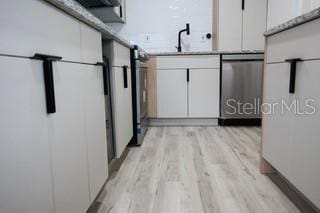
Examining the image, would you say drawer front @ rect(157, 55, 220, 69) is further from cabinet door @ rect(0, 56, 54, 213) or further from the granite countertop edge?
cabinet door @ rect(0, 56, 54, 213)

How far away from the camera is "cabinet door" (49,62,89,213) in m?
0.74

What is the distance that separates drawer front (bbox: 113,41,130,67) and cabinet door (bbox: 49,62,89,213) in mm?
567

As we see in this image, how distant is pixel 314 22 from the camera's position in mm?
935

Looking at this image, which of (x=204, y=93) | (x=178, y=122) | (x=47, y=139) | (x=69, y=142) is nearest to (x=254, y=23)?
(x=204, y=93)

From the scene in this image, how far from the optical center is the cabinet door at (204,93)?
114 inches

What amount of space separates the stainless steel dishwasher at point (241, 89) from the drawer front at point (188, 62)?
13 centimetres

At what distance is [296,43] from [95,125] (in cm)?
104

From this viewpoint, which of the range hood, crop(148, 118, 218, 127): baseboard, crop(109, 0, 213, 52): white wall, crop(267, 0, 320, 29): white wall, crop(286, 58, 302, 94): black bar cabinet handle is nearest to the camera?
crop(286, 58, 302, 94): black bar cabinet handle

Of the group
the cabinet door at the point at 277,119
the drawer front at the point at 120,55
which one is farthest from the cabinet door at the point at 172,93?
the cabinet door at the point at 277,119

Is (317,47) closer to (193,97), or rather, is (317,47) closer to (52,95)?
(52,95)

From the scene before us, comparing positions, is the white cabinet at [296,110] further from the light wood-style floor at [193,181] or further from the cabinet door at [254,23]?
the cabinet door at [254,23]

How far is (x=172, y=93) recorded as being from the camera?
9.67 feet

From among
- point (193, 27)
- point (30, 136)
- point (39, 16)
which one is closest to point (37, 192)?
point (30, 136)

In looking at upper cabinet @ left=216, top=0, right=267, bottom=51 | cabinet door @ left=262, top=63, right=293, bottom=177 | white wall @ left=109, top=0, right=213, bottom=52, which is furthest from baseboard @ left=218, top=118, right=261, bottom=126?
cabinet door @ left=262, top=63, right=293, bottom=177
